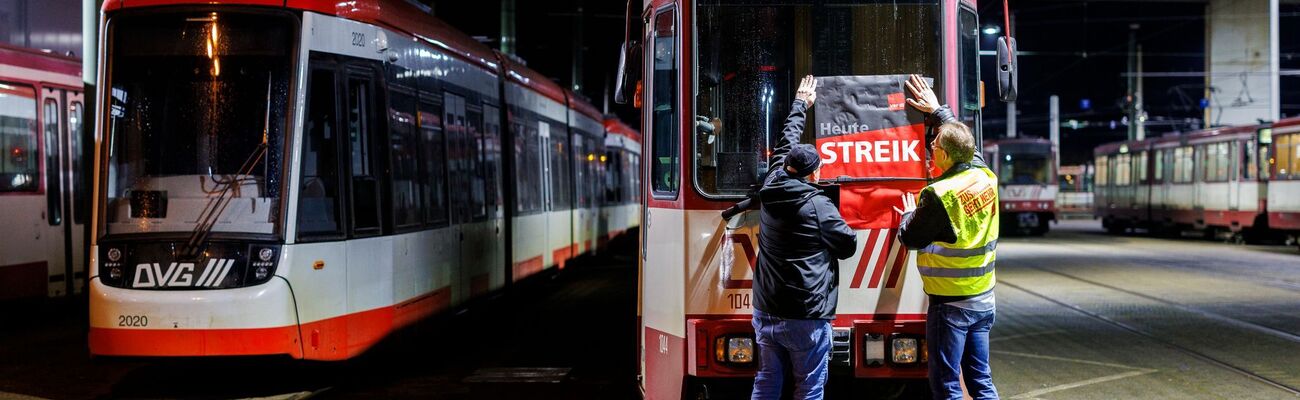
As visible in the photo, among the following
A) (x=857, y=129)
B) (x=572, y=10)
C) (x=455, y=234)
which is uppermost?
(x=572, y=10)

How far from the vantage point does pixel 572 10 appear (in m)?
32.1

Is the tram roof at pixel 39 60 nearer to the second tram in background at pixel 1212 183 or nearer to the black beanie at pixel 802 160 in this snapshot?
the black beanie at pixel 802 160

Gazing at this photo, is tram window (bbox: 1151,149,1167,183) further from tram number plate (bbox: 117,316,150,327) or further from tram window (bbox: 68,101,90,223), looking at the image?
tram number plate (bbox: 117,316,150,327)

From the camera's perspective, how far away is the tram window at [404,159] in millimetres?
9169

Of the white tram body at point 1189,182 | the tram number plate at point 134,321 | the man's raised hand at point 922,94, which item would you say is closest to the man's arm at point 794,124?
the man's raised hand at point 922,94

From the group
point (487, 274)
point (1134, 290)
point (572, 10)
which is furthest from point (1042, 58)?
point (487, 274)

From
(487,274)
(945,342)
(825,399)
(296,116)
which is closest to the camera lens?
(945,342)

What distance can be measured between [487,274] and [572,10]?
2086cm

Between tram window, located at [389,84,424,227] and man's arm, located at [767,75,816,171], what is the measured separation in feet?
14.6

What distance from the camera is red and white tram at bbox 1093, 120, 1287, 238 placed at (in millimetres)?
28297

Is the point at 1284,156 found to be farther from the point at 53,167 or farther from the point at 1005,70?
the point at 53,167

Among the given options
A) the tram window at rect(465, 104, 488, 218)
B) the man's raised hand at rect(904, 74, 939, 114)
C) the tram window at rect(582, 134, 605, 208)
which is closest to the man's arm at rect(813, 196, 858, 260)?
the man's raised hand at rect(904, 74, 939, 114)

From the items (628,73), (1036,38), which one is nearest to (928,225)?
(628,73)

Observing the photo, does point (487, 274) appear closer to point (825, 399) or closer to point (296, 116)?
point (296, 116)
